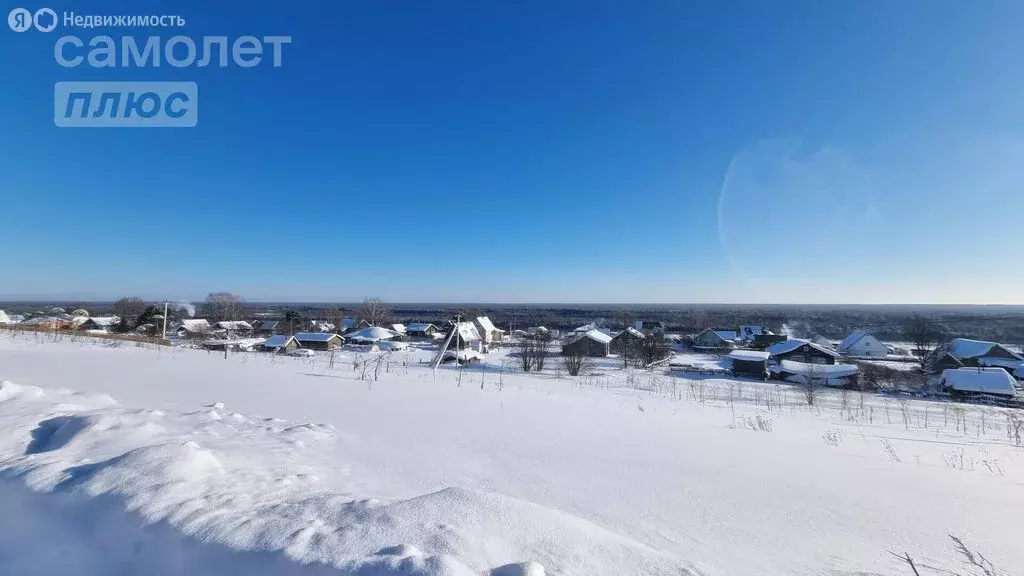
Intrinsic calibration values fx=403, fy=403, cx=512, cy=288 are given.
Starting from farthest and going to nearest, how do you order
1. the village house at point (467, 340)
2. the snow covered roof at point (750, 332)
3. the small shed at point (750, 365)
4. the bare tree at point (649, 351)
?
1. the snow covered roof at point (750, 332)
2. the village house at point (467, 340)
3. the bare tree at point (649, 351)
4. the small shed at point (750, 365)

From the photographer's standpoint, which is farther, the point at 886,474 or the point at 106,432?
the point at 886,474

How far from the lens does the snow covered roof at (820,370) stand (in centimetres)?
2439

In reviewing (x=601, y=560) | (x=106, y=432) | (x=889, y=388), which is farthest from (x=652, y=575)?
(x=889, y=388)

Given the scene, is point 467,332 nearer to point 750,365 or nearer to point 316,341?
point 316,341

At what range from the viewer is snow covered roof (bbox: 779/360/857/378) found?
2439 cm

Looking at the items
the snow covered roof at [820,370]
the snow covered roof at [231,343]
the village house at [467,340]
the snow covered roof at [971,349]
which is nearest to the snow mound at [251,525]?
the snow covered roof at [820,370]

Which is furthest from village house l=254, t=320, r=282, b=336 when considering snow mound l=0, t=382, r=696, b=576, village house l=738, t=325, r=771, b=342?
village house l=738, t=325, r=771, b=342

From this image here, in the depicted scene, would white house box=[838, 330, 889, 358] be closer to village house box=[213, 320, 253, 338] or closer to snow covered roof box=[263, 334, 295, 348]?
snow covered roof box=[263, 334, 295, 348]

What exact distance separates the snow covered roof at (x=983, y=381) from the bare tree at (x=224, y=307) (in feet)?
258

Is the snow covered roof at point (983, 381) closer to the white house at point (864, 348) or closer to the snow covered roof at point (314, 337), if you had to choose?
the white house at point (864, 348)

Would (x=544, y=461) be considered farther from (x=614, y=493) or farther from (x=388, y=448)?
(x=388, y=448)

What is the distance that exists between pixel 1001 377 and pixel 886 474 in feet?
87.5

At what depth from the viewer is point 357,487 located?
2.88m

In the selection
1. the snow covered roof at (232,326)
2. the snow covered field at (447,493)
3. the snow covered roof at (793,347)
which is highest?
the snow covered field at (447,493)
